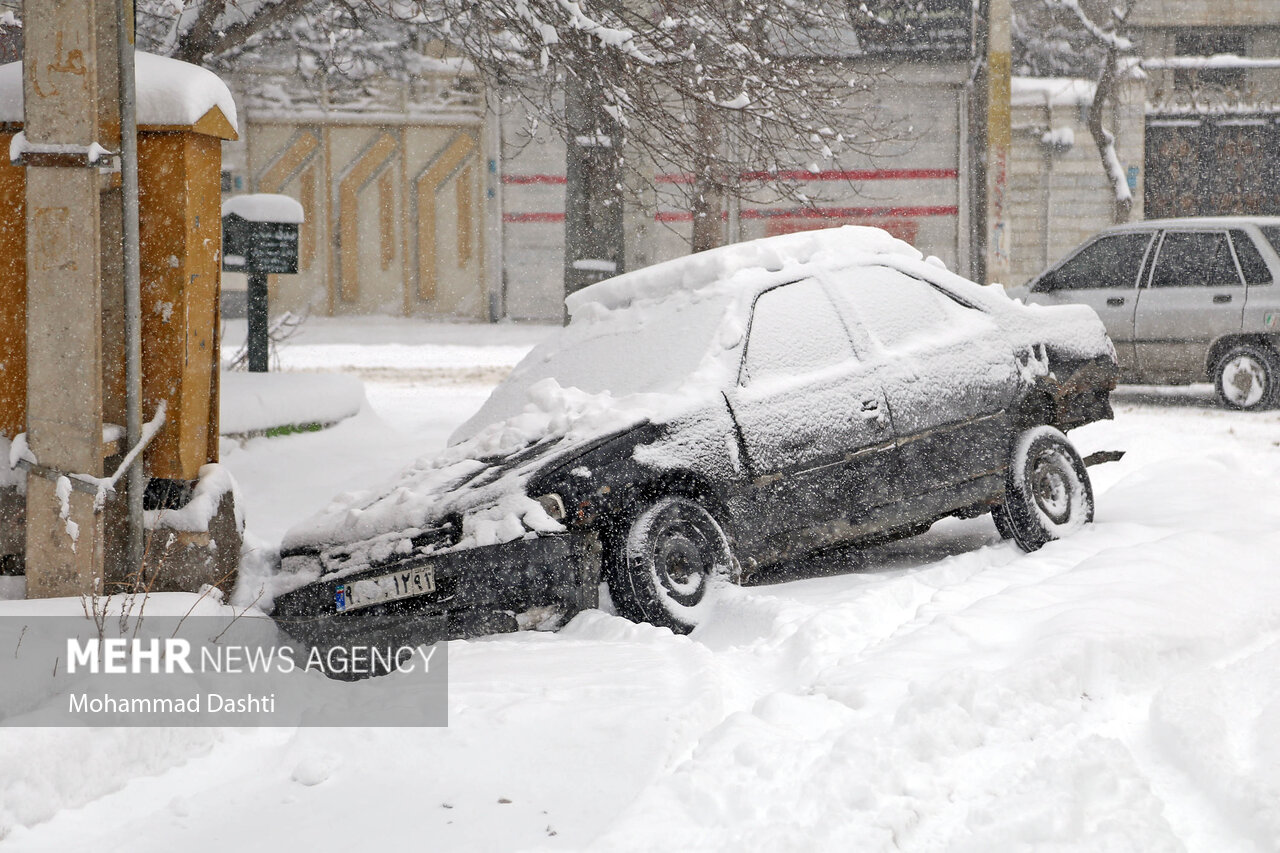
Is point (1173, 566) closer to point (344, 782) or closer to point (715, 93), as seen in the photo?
point (344, 782)

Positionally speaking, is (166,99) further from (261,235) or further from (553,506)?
(261,235)

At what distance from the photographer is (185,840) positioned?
146 inches

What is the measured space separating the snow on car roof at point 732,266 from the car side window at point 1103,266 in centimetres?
696

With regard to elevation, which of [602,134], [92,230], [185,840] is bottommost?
[185,840]

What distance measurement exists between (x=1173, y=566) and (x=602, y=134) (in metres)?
5.92

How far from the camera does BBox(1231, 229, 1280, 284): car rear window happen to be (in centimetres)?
1284

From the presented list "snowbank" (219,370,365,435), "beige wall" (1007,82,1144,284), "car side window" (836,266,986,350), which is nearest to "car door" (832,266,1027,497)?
"car side window" (836,266,986,350)

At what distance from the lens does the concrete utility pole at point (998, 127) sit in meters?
19.2

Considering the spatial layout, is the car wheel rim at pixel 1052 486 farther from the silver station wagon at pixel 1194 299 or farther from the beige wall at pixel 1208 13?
the beige wall at pixel 1208 13

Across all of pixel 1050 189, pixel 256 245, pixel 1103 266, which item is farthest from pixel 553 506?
pixel 1050 189

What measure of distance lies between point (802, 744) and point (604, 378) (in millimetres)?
2732

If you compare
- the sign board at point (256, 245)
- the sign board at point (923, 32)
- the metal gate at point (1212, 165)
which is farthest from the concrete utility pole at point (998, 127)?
the sign board at point (256, 245)

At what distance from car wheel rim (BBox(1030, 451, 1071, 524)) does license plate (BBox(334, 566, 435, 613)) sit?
336cm

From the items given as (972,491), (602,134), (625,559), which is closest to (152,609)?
(625,559)
